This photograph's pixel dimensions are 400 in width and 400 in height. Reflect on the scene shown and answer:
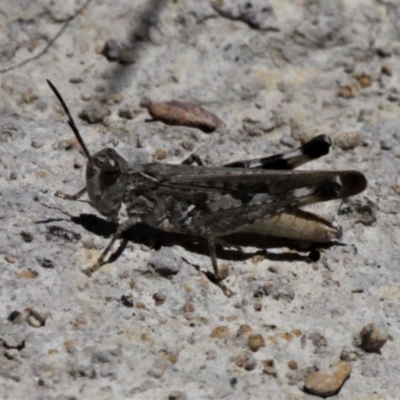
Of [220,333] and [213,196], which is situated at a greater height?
[213,196]

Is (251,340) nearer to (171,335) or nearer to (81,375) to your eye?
(171,335)

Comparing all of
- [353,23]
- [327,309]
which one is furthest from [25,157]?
[353,23]

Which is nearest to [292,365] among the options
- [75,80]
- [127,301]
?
[127,301]

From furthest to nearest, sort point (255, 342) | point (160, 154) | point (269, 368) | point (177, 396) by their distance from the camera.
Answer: point (160, 154) → point (255, 342) → point (269, 368) → point (177, 396)

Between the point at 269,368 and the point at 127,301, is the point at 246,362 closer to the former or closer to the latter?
the point at 269,368

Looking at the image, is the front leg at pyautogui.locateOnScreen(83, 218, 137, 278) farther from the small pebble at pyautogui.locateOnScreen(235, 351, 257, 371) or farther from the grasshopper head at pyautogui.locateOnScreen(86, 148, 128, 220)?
the small pebble at pyautogui.locateOnScreen(235, 351, 257, 371)

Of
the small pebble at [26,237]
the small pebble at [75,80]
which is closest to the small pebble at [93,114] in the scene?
the small pebble at [75,80]

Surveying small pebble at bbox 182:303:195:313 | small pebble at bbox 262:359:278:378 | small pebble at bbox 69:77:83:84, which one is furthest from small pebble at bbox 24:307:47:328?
small pebble at bbox 69:77:83:84
